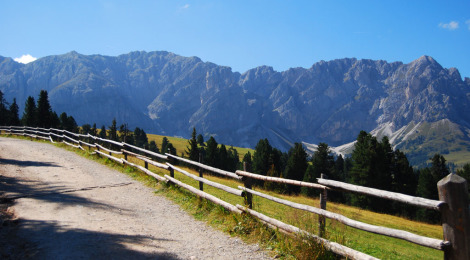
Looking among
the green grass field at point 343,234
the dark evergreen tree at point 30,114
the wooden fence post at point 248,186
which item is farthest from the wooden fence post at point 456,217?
the dark evergreen tree at point 30,114

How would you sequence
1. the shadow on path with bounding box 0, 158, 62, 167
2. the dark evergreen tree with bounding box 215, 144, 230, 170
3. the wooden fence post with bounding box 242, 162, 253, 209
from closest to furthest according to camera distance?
the wooden fence post with bounding box 242, 162, 253, 209, the shadow on path with bounding box 0, 158, 62, 167, the dark evergreen tree with bounding box 215, 144, 230, 170

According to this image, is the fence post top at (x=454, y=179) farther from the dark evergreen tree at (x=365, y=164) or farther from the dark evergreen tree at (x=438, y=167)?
the dark evergreen tree at (x=438, y=167)

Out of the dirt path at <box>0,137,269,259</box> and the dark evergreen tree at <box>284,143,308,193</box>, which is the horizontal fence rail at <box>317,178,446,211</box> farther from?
the dark evergreen tree at <box>284,143,308,193</box>

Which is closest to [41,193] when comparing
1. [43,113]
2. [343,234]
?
[343,234]

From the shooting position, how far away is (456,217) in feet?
13.7

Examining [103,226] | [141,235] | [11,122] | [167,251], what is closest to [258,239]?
[167,251]

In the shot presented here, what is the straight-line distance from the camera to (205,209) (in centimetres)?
957

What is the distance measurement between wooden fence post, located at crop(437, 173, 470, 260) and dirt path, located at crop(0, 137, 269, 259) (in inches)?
135

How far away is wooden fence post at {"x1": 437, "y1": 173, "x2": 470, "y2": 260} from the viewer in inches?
162

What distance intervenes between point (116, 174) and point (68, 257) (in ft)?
34.0

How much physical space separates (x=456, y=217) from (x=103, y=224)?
A: 7553 mm

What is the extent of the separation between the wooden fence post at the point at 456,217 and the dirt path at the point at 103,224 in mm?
3428

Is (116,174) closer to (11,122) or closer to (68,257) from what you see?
(68,257)

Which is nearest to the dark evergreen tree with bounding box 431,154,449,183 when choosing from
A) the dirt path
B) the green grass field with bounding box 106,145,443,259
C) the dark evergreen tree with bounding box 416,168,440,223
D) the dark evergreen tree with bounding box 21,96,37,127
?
the dark evergreen tree with bounding box 416,168,440,223
